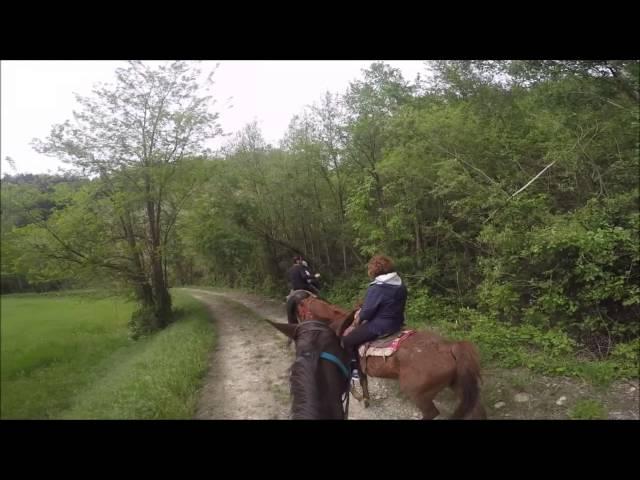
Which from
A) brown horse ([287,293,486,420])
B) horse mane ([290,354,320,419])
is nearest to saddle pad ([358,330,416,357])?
brown horse ([287,293,486,420])

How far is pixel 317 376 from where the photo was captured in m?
1.62

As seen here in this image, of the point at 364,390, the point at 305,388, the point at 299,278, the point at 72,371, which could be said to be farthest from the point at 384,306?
the point at 299,278

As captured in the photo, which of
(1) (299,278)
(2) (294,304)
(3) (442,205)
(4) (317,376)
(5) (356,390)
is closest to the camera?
(4) (317,376)

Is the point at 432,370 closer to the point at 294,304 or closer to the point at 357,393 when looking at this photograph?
the point at 357,393

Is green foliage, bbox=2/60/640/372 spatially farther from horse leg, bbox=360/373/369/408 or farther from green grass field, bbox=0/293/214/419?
horse leg, bbox=360/373/369/408

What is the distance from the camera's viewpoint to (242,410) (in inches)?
126

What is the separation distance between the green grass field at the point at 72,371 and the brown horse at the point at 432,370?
5.97ft

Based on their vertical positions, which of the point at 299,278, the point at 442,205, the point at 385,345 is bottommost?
the point at 385,345

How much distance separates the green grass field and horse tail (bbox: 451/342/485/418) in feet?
7.19

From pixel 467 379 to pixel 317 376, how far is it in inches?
50.3

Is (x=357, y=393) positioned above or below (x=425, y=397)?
below

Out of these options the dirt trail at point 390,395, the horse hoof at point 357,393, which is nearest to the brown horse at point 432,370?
the dirt trail at point 390,395
